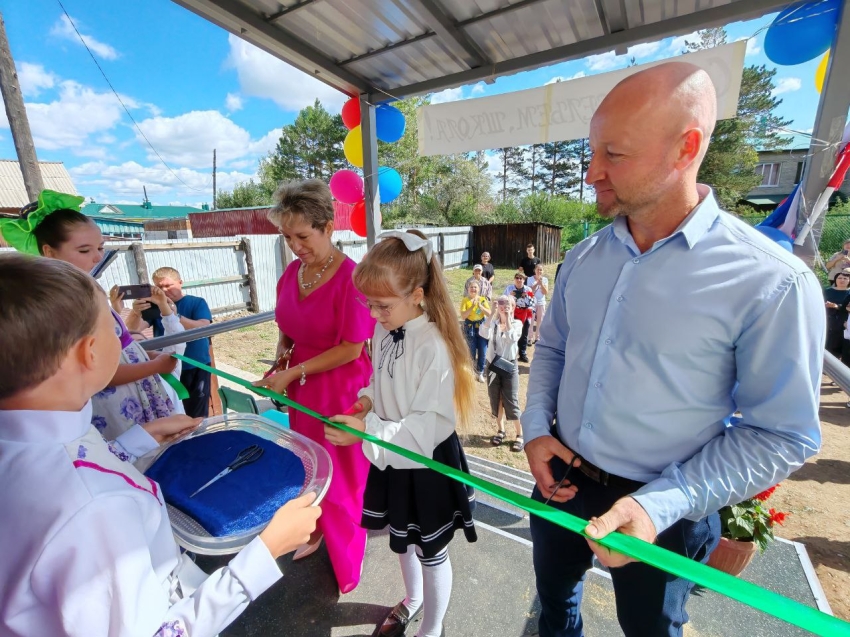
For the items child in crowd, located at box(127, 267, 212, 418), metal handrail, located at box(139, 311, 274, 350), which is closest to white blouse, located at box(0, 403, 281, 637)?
metal handrail, located at box(139, 311, 274, 350)

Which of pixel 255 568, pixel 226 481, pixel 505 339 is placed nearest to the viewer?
pixel 255 568

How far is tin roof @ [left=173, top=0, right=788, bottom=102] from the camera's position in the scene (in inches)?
82.0

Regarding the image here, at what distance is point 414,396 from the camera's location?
1459 mm

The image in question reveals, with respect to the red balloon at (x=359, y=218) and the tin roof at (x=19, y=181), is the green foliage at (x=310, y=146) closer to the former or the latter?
the tin roof at (x=19, y=181)

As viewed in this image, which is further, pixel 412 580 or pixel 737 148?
pixel 737 148

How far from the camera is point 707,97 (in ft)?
3.25

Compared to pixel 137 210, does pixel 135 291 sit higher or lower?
lower

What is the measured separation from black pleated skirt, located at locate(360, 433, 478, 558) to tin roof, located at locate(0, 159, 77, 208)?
2673 centimetres

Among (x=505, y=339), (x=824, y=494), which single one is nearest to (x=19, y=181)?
(x=505, y=339)

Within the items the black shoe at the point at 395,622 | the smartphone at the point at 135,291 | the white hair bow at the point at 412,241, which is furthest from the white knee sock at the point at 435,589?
the smartphone at the point at 135,291

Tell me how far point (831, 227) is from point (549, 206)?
65.6 ft

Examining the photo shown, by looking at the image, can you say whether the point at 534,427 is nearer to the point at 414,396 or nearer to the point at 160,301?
the point at 414,396

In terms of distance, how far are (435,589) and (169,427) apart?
1169 mm

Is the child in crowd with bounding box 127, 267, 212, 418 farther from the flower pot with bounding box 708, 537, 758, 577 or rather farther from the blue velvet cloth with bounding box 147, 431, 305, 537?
the flower pot with bounding box 708, 537, 758, 577
